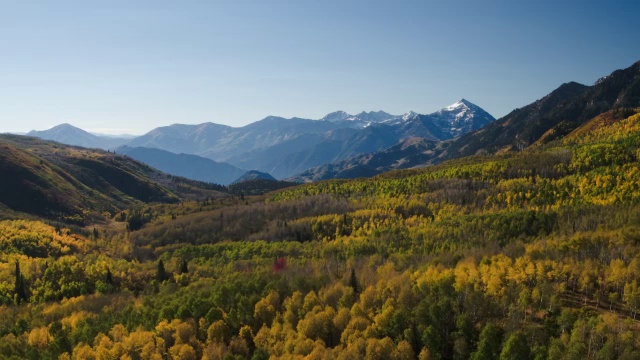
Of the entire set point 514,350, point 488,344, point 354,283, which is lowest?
point 488,344

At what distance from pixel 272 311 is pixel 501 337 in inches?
2901

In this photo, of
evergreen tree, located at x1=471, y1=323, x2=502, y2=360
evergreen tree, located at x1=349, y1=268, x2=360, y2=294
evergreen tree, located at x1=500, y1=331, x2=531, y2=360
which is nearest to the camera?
evergreen tree, located at x1=500, y1=331, x2=531, y2=360

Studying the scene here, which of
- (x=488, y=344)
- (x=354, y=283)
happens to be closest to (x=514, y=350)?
(x=488, y=344)

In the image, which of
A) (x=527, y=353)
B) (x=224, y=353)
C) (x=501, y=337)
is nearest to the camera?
(x=527, y=353)

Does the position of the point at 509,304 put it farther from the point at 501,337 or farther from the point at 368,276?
the point at 368,276

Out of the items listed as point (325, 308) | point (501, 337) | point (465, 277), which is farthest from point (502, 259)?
point (325, 308)

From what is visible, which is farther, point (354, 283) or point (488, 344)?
point (354, 283)

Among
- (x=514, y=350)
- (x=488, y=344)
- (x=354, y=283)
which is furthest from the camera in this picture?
(x=354, y=283)

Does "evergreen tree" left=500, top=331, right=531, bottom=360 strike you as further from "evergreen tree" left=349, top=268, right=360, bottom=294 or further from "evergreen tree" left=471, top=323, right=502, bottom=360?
"evergreen tree" left=349, top=268, right=360, bottom=294

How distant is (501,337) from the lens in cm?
12550

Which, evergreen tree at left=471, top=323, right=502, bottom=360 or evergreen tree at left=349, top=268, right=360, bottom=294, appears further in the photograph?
evergreen tree at left=349, top=268, right=360, bottom=294

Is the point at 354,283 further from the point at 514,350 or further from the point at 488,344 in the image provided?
the point at 514,350

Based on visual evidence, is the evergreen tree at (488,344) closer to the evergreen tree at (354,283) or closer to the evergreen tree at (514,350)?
the evergreen tree at (514,350)

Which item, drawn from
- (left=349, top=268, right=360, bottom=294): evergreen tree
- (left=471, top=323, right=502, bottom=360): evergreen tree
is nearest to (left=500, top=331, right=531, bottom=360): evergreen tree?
(left=471, top=323, right=502, bottom=360): evergreen tree
